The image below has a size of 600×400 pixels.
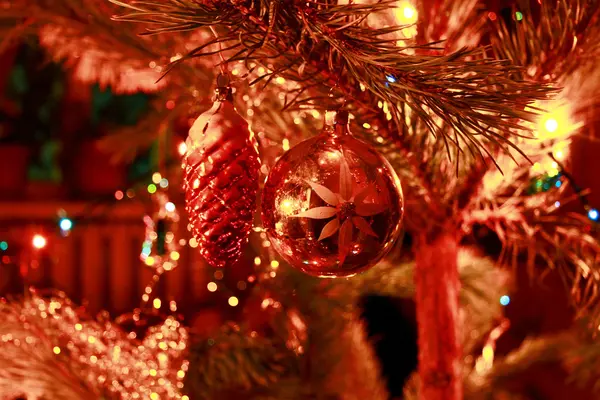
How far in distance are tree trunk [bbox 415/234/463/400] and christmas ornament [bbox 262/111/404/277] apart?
5.9 inches

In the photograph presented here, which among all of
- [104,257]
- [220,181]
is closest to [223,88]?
[220,181]

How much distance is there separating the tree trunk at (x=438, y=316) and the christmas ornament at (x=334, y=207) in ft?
0.49

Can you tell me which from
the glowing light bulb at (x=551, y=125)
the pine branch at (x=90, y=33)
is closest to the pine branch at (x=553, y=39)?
the glowing light bulb at (x=551, y=125)

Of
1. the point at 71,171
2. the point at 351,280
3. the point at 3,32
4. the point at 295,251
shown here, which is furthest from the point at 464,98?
the point at 71,171

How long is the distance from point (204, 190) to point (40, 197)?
1.73 metres

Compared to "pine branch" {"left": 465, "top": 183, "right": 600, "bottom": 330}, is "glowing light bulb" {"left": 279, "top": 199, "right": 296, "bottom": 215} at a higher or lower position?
higher

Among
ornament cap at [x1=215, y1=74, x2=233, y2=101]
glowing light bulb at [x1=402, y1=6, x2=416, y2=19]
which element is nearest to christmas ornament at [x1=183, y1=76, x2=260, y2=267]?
ornament cap at [x1=215, y1=74, x2=233, y2=101]

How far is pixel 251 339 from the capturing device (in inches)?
22.3

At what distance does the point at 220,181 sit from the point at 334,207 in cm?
6

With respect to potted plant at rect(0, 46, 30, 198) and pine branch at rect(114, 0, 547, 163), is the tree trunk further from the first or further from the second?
potted plant at rect(0, 46, 30, 198)

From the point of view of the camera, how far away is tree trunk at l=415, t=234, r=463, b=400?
18.9 inches

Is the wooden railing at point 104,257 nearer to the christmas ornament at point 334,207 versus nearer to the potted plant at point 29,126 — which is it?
the potted plant at point 29,126

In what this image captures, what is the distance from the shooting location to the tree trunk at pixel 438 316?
1.58ft

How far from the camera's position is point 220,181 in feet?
1.13
